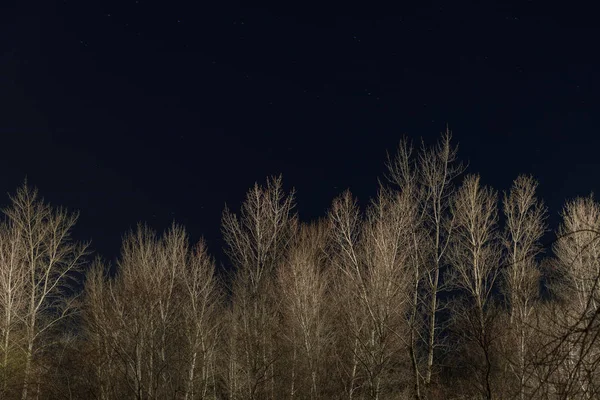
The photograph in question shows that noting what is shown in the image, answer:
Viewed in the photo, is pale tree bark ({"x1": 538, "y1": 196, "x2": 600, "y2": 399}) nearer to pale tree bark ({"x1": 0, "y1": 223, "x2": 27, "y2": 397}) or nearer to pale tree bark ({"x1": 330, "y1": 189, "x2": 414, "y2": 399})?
pale tree bark ({"x1": 330, "y1": 189, "x2": 414, "y2": 399})

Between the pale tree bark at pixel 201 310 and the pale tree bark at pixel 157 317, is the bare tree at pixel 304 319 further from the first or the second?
the pale tree bark at pixel 157 317

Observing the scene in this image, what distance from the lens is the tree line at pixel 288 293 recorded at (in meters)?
19.6

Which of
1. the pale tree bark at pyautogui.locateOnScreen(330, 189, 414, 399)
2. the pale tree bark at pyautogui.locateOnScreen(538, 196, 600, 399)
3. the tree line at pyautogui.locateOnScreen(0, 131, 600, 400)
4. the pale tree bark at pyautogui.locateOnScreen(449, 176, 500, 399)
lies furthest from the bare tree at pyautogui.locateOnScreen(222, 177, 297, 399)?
the pale tree bark at pyautogui.locateOnScreen(538, 196, 600, 399)

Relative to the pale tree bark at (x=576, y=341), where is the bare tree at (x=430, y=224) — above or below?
above

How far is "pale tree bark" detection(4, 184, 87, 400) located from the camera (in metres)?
26.1

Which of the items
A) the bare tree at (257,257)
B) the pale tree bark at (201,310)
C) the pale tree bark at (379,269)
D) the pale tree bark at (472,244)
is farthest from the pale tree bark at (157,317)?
the pale tree bark at (472,244)

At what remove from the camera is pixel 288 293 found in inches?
1077

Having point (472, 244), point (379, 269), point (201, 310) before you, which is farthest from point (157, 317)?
point (472, 244)

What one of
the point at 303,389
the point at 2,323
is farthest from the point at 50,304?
the point at 303,389

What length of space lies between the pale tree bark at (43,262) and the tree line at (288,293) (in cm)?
11

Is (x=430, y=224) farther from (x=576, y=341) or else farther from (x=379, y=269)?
A: (x=576, y=341)

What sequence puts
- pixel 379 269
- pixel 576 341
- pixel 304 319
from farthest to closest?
pixel 304 319
pixel 379 269
pixel 576 341

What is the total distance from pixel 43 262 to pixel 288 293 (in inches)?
509

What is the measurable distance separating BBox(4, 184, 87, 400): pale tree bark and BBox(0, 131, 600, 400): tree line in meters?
0.11
